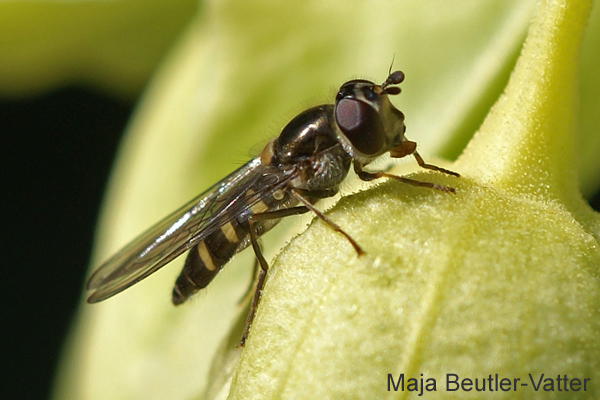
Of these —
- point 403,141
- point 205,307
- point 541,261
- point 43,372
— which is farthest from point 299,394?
point 43,372

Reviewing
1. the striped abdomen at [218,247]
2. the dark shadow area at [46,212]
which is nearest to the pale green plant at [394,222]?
the striped abdomen at [218,247]

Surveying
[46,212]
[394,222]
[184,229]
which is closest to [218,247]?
[184,229]

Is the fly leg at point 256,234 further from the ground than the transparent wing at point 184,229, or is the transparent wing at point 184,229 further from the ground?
the transparent wing at point 184,229

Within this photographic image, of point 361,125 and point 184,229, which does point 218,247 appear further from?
point 361,125

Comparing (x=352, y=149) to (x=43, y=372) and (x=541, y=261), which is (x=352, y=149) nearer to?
(x=541, y=261)

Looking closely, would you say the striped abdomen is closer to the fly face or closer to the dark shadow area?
the fly face

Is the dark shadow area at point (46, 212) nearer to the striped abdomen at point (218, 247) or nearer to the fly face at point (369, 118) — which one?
the striped abdomen at point (218, 247)

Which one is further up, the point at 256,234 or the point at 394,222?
the point at 394,222
